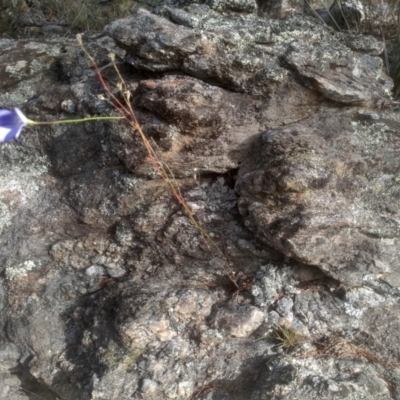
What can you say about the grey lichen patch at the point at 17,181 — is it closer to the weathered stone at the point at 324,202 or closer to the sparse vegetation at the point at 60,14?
the weathered stone at the point at 324,202

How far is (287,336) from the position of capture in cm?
154

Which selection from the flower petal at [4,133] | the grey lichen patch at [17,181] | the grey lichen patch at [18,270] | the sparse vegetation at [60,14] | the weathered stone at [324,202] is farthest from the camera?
the sparse vegetation at [60,14]

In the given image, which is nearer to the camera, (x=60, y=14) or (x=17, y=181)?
(x=17, y=181)

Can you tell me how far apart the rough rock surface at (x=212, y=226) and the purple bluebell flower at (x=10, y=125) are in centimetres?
54

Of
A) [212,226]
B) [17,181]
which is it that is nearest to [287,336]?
[212,226]

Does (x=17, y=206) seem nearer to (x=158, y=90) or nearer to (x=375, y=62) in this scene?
(x=158, y=90)

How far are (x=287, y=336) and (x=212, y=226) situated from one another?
43cm

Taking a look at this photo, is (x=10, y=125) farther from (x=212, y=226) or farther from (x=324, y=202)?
(x=324, y=202)

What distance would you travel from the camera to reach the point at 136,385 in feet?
5.04

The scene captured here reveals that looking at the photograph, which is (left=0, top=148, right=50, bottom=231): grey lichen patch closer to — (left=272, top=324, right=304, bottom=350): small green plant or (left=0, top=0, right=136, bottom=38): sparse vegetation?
(left=272, top=324, right=304, bottom=350): small green plant

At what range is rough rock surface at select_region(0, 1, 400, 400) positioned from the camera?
153 cm

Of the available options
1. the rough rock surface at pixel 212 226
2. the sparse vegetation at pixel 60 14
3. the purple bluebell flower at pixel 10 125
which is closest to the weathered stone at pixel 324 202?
the rough rock surface at pixel 212 226

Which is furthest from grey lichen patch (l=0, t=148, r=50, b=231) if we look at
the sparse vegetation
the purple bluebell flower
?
the sparse vegetation

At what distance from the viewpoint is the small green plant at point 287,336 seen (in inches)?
61.2
